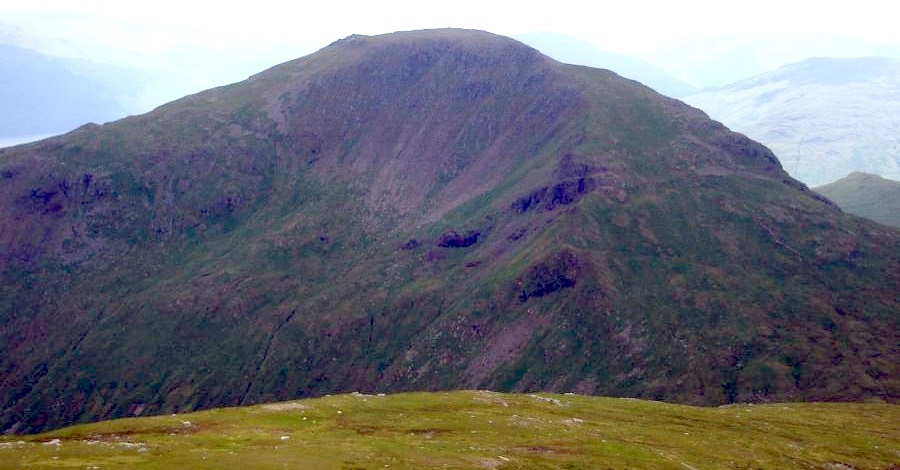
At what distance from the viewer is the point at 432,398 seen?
370ft

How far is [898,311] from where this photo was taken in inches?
7490

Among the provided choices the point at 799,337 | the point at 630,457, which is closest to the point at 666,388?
the point at 799,337

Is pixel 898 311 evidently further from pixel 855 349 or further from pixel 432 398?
pixel 432 398

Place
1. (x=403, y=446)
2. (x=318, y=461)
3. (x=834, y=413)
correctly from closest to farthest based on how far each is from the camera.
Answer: (x=318, y=461) → (x=403, y=446) → (x=834, y=413)

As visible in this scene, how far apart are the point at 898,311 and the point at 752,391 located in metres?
55.9

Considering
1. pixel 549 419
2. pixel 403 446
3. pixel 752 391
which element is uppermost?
pixel 403 446

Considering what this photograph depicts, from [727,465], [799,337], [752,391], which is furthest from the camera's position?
[799,337]

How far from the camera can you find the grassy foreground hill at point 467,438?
67.1 meters

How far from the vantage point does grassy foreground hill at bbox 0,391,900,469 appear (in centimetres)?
6706

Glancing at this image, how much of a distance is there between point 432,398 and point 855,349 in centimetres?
12612

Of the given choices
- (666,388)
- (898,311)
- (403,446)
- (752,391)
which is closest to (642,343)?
(666,388)

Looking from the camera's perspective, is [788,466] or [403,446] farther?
[788,466]

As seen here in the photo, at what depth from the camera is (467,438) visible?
85062 mm

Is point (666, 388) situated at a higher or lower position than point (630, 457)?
lower
